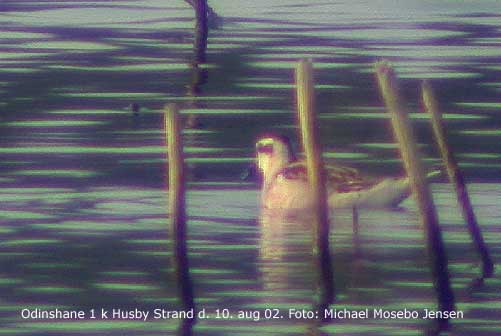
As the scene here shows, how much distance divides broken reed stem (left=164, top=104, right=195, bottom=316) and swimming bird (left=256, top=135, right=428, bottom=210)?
111 inches

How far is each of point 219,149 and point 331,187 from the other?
7.44 ft

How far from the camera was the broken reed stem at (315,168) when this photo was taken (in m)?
11.7

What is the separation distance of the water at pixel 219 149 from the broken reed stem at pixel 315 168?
6.3 inches

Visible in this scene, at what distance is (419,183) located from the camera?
11.6 metres

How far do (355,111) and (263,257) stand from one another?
715 cm

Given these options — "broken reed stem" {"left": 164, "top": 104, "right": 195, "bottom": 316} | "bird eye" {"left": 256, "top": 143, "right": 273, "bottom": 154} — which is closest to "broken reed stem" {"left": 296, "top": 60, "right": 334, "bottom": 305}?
"broken reed stem" {"left": 164, "top": 104, "right": 195, "bottom": 316}

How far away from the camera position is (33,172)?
54.7 ft

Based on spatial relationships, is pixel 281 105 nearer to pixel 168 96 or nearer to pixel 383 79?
pixel 168 96

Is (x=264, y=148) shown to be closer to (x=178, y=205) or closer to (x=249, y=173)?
(x=249, y=173)

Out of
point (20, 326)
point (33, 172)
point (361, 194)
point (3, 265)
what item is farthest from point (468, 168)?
point (20, 326)

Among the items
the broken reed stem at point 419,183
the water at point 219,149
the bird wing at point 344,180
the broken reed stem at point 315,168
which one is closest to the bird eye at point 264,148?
the water at point 219,149

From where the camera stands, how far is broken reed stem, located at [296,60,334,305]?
1173cm

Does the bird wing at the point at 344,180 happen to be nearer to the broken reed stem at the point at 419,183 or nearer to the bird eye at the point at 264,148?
the bird eye at the point at 264,148

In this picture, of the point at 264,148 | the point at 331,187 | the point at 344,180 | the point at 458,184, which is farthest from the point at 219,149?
the point at 458,184
